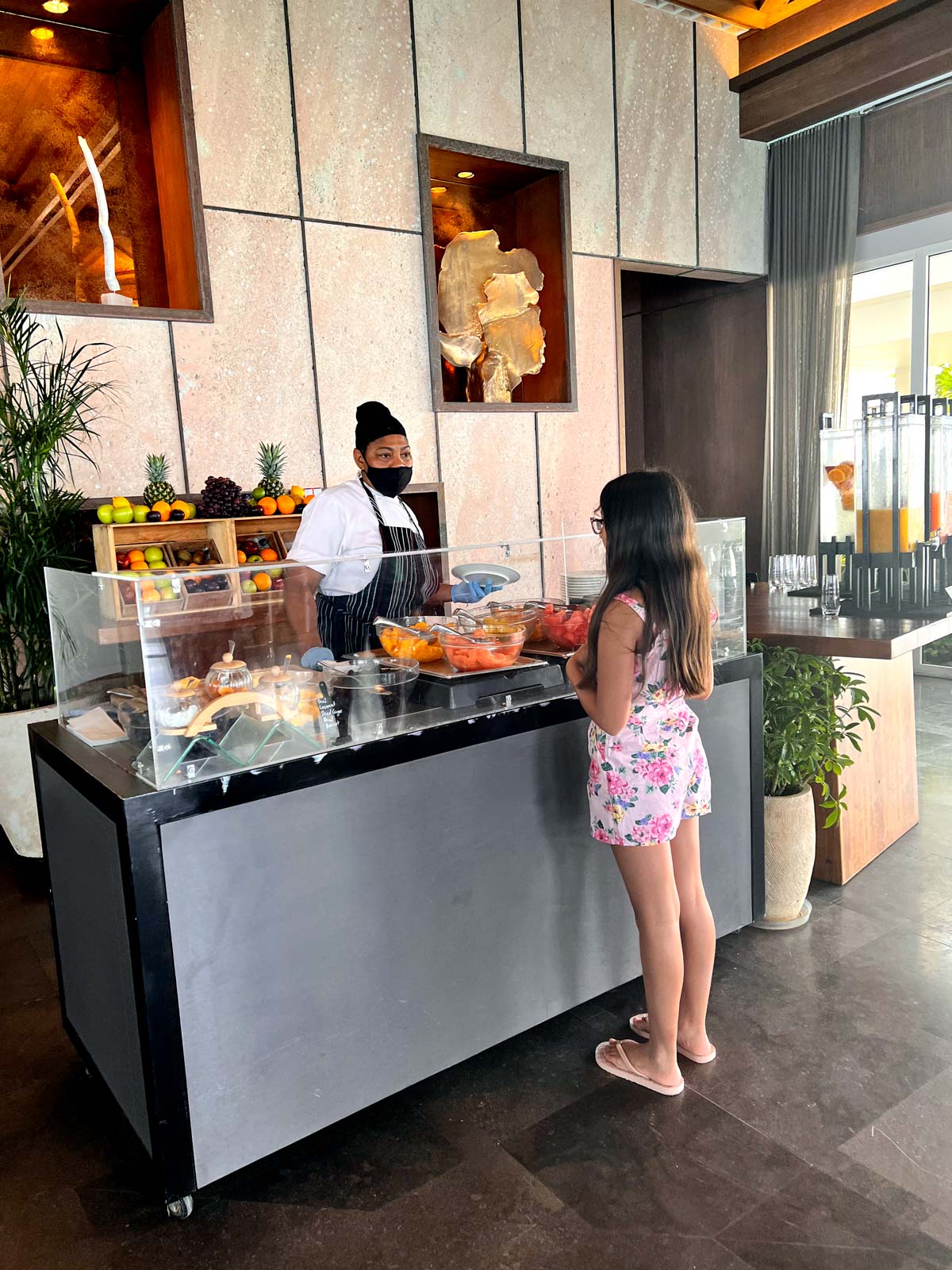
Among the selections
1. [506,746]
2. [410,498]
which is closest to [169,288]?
[410,498]

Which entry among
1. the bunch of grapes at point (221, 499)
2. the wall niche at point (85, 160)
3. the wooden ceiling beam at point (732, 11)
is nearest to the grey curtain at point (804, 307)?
the wooden ceiling beam at point (732, 11)

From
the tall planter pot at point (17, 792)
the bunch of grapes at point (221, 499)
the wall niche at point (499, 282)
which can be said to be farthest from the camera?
the wall niche at point (499, 282)

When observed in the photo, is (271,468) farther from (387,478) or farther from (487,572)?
(487,572)

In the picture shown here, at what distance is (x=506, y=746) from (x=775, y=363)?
559 cm

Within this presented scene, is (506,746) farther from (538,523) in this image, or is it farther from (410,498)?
(538,523)

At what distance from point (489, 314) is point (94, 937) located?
4612 mm

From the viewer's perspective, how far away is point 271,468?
4.64 meters

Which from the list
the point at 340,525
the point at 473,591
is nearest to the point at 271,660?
the point at 473,591

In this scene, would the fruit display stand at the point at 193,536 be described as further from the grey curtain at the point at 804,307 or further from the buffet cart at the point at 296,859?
the grey curtain at the point at 804,307

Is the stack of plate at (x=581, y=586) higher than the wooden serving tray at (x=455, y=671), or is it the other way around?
the stack of plate at (x=581, y=586)

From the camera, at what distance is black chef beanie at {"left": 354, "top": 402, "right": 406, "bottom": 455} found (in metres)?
3.01

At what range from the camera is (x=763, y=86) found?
6.47 m

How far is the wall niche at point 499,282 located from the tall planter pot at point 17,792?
114 inches

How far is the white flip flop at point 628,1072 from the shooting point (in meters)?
2.18
